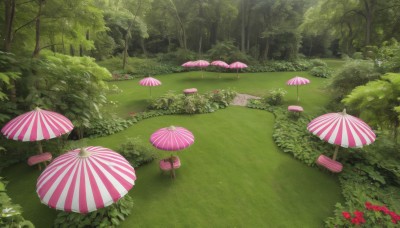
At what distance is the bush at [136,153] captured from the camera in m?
9.12

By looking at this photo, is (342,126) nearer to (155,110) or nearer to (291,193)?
(291,193)

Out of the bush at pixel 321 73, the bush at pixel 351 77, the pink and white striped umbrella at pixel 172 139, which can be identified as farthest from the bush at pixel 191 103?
the bush at pixel 321 73

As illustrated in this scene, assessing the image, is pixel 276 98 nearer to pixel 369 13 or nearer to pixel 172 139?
pixel 172 139

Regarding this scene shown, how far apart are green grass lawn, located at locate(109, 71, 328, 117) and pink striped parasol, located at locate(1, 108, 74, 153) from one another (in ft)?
→ 22.9

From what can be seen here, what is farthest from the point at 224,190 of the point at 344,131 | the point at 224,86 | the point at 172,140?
the point at 224,86

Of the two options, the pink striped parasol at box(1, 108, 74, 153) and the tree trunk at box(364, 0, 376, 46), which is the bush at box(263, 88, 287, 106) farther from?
the tree trunk at box(364, 0, 376, 46)

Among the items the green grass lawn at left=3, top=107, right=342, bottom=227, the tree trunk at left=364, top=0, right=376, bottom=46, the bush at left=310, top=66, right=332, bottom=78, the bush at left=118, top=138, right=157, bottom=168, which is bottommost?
the green grass lawn at left=3, top=107, right=342, bottom=227

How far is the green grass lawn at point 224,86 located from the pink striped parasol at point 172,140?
300 inches

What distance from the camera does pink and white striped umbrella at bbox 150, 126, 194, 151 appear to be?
739 cm

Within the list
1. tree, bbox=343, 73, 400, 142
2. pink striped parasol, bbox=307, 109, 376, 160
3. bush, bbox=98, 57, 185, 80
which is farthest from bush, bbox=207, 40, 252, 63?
pink striped parasol, bbox=307, 109, 376, 160

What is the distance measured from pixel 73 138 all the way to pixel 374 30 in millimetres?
31903

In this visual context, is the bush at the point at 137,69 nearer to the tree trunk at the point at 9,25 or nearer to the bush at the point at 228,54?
the bush at the point at 228,54

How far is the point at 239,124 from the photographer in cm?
1312

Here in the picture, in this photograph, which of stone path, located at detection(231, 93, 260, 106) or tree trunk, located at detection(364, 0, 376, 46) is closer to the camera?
stone path, located at detection(231, 93, 260, 106)
